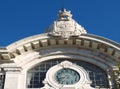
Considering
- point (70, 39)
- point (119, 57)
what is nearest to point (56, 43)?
point (70, 39)

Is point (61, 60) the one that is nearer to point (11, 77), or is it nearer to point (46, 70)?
point (46, 70)

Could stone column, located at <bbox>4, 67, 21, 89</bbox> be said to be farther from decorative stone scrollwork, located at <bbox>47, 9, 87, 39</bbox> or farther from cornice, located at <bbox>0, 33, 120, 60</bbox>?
decorative stone scrollwork, located at <bbox>47, 9, 87, 39</bbox>

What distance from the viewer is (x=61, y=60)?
19922 mm

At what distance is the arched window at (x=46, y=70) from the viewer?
736 inches

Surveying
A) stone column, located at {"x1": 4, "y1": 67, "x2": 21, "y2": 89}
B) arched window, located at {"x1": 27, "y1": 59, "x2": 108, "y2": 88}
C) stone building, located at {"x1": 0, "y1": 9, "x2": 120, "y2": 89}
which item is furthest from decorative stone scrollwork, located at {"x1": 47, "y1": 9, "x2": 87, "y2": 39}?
stone column, located at {"x1": 4, "y1": 67, "x2": 21, "y2": 89}

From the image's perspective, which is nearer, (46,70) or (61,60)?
(46,70)

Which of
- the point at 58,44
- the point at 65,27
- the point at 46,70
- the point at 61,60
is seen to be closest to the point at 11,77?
the point at 46,70

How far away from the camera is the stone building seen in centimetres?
1850

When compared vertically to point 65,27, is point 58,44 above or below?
below

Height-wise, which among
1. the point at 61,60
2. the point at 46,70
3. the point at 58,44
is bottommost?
the point at 46,70

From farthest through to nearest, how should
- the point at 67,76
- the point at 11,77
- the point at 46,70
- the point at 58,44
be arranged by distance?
1. the point at 58,44
2. the point at 46,70
3. the point at 67,76
4. the point at 11,77

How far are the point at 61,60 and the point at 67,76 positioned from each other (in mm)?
1387

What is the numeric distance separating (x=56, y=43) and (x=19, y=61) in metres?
2.39

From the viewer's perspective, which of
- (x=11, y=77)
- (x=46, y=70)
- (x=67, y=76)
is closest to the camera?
(x=11, y=77)
